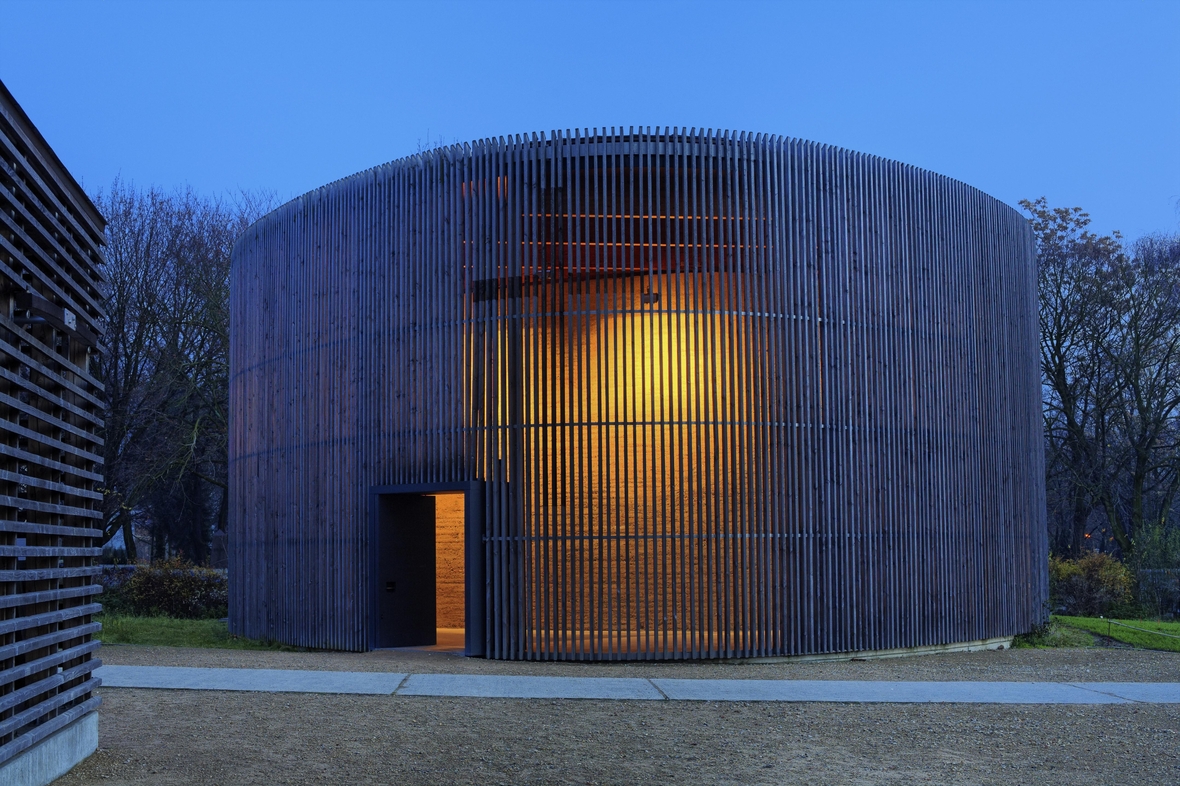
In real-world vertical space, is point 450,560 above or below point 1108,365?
below

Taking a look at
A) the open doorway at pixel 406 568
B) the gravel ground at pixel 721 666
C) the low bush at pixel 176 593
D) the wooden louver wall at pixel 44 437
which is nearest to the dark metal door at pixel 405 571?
the open doorway at pixel 406 568

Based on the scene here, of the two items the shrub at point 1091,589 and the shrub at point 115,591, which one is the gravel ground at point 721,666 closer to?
the shrub at point 115,591

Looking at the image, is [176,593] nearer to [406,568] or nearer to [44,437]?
[406,568]

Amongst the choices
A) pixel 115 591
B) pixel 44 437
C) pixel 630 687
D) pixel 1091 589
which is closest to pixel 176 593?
pixel 115 591

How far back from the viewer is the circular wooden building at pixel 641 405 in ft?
46.9

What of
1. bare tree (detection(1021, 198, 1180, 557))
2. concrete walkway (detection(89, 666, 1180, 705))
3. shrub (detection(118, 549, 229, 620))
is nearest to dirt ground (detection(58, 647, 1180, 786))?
concrete walkway (detection(89, 666, 1180, 705))

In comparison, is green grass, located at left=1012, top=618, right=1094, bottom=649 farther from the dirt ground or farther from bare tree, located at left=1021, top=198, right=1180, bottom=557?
bare tree, located at left=1021, top=198, right=1180, bottom=557

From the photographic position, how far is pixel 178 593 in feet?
78.4

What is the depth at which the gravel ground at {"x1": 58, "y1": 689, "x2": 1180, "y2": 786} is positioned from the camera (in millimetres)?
7617

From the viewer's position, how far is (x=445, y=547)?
61.9 feet

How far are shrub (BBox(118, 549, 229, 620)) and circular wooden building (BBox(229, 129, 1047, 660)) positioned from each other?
7.61m

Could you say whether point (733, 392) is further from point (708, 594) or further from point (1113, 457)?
point (1113, 457)

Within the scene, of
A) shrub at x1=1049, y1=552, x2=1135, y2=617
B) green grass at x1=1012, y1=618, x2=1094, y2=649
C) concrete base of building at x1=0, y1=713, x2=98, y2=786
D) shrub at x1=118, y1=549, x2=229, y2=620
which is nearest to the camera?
concrete base of building at x1=0, y1=713, x2=98, y2=786

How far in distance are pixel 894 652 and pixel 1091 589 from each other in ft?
43.8
